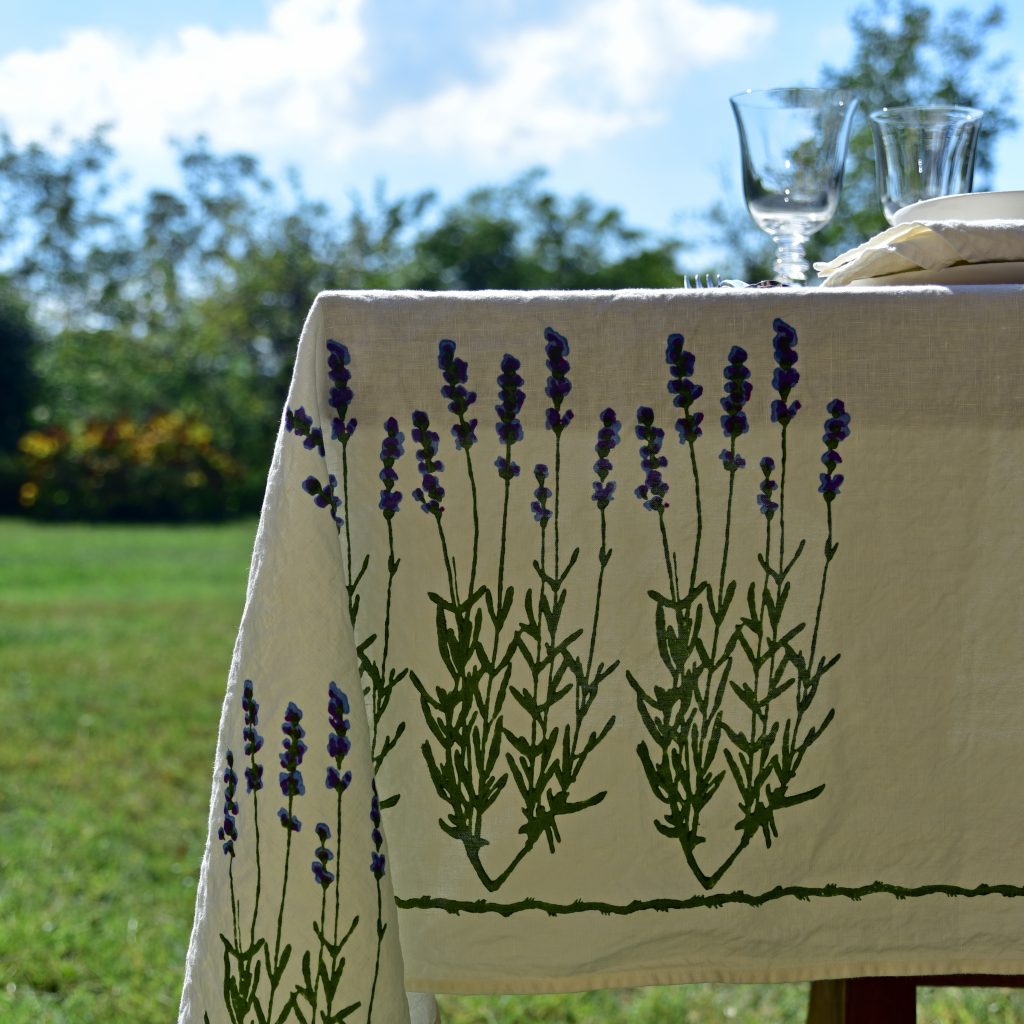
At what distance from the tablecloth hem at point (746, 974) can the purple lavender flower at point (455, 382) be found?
30cm

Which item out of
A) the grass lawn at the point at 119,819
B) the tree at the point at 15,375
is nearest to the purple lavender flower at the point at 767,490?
the grass lawn at the point at 119,819

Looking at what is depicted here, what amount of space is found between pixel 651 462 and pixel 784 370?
86mm

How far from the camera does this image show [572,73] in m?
17.6

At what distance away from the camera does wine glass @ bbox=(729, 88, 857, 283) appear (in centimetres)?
88

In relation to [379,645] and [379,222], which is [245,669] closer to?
[379,645]

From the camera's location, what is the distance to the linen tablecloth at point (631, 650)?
0.62 metres

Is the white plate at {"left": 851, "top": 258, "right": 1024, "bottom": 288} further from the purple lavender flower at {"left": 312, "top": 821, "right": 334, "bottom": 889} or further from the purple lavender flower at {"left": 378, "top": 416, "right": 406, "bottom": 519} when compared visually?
the purple lavender flower at {"left": 312, "top": 821, "right": 334, "bottom": 889}

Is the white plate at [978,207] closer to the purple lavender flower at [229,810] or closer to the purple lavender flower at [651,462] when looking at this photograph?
the purple lavender flower at [651,462]

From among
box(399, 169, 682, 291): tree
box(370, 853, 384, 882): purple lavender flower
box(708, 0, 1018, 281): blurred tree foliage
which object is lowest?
box(370, 853, 384, 882): purple lavender flower

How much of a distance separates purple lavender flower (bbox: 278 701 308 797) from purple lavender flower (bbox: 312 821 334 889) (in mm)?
21

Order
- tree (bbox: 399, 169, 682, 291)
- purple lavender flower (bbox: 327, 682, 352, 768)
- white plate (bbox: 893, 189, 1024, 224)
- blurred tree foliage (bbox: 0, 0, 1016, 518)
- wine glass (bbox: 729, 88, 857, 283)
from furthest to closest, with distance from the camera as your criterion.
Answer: tree (bbox: 399, 169, 682, 291) → blurred tree foliage (bbox: 0, 0, 1016, 518) → wine glass (bbox: 729, 88, 857, 283) → white plate (bbox: 893, 189, 1024, 224) → purple lavender flower (bbox: 327, 682, 352, 768)

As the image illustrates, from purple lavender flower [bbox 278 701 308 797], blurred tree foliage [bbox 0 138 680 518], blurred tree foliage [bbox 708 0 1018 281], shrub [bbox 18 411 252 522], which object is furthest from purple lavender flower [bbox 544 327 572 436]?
shrub [bbox 18 411 252 522]

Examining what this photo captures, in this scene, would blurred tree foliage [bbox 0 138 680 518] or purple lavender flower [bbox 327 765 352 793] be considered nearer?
purple lavender flower [bbox 327 765 352 793]

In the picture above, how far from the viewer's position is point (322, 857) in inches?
24.3
